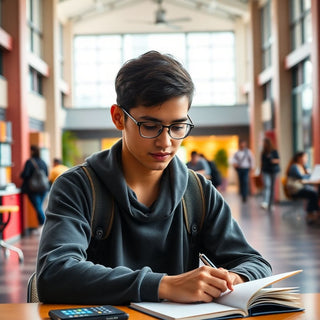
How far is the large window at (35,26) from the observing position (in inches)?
719

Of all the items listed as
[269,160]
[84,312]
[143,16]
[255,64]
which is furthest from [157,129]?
[143,16]

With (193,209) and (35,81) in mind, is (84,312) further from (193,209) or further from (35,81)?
(35,81)

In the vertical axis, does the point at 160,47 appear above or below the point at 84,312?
above

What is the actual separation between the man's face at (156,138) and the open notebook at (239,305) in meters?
0.47

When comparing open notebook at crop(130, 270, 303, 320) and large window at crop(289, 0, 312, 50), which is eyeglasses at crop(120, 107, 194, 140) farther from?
large window at crop(289, 0, 312, 50)

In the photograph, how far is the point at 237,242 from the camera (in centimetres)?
212

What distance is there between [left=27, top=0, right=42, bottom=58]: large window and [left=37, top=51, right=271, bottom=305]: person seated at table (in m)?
16.8

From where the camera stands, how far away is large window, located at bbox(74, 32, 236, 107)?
85.9ft

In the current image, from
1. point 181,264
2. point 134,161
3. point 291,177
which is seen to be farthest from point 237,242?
point 291,177

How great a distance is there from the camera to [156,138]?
6.25 feet

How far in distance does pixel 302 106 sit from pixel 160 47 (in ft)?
35.6

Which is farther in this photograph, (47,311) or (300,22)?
(300,22)

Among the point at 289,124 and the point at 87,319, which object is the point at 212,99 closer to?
the point at 289,124

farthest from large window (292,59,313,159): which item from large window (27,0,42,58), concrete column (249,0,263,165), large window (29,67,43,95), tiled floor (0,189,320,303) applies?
large window (27,0,42,58)
